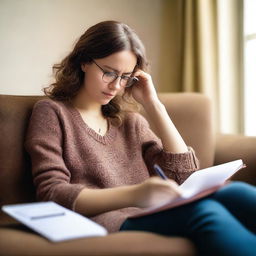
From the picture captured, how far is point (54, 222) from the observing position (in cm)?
91

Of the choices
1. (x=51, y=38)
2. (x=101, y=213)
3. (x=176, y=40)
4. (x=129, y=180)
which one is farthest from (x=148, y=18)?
(x=101, y=213)

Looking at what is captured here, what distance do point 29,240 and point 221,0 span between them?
6.02 feet

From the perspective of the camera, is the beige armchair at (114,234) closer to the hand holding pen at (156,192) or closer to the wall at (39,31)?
the hand holding pen at (156,192)

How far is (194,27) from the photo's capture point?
236 cm

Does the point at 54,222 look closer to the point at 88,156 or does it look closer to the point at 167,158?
the point at 88,156

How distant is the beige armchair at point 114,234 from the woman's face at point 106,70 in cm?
26

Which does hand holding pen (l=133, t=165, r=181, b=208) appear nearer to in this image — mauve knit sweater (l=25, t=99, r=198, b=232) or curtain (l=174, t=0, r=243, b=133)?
mauve knit sweater (l=25, t=99, r=198, b=232)

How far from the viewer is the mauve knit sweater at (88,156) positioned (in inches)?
47.2

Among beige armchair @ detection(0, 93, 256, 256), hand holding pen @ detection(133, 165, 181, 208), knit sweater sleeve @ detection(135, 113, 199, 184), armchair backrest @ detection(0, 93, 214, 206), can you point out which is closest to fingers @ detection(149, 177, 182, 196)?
hand holding pen @ detection(133, 165, 181, 208)

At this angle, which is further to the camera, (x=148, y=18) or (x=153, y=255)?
(x=148, y=18)

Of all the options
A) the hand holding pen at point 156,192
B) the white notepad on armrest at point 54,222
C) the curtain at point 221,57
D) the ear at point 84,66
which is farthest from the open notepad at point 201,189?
the curtain at point 221,57

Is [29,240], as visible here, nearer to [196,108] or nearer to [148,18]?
[196,108]

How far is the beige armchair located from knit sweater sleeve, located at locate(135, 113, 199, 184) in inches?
9.6

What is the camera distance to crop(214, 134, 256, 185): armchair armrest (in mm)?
1604
